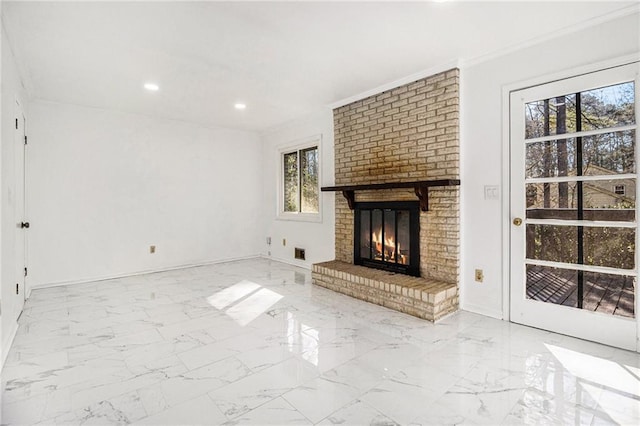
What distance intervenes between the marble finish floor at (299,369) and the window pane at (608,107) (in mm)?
1683

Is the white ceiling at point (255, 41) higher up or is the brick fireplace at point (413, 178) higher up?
the white ceiling at point (255, 41)

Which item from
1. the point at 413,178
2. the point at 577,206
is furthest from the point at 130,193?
the point at 577,206

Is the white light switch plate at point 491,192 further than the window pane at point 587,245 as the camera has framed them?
Yes

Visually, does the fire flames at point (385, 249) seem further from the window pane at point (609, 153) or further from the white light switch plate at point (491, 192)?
the window pane at point (609, 153)

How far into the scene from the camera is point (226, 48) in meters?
2.93

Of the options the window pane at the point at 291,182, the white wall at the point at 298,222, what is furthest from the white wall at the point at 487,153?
the window pane at the point at 291,182

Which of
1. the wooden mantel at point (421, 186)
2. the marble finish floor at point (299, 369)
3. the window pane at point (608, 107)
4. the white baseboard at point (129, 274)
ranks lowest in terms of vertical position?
the marble finish floor at point (299, 369)

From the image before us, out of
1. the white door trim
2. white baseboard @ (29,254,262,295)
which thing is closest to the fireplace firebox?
the white door trim

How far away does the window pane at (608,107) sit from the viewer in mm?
2447

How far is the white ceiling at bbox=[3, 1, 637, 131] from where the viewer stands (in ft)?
7.73

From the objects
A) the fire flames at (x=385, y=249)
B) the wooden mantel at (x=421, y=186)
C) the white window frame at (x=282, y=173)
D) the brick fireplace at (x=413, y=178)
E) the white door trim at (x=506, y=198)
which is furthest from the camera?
the white window frame at (x=282, y=173)

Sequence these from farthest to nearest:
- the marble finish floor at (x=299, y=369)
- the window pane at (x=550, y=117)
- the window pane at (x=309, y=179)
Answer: the window pane at (x=309, y=179) < the window pane at (x=550, y=117) < the marble finish floor at (x=299, y=369)

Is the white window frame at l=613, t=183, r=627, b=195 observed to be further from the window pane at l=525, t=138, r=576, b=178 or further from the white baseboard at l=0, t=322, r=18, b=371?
the white baseboard at l=0, t=322, r=18, b=371

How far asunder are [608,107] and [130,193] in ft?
18.3
